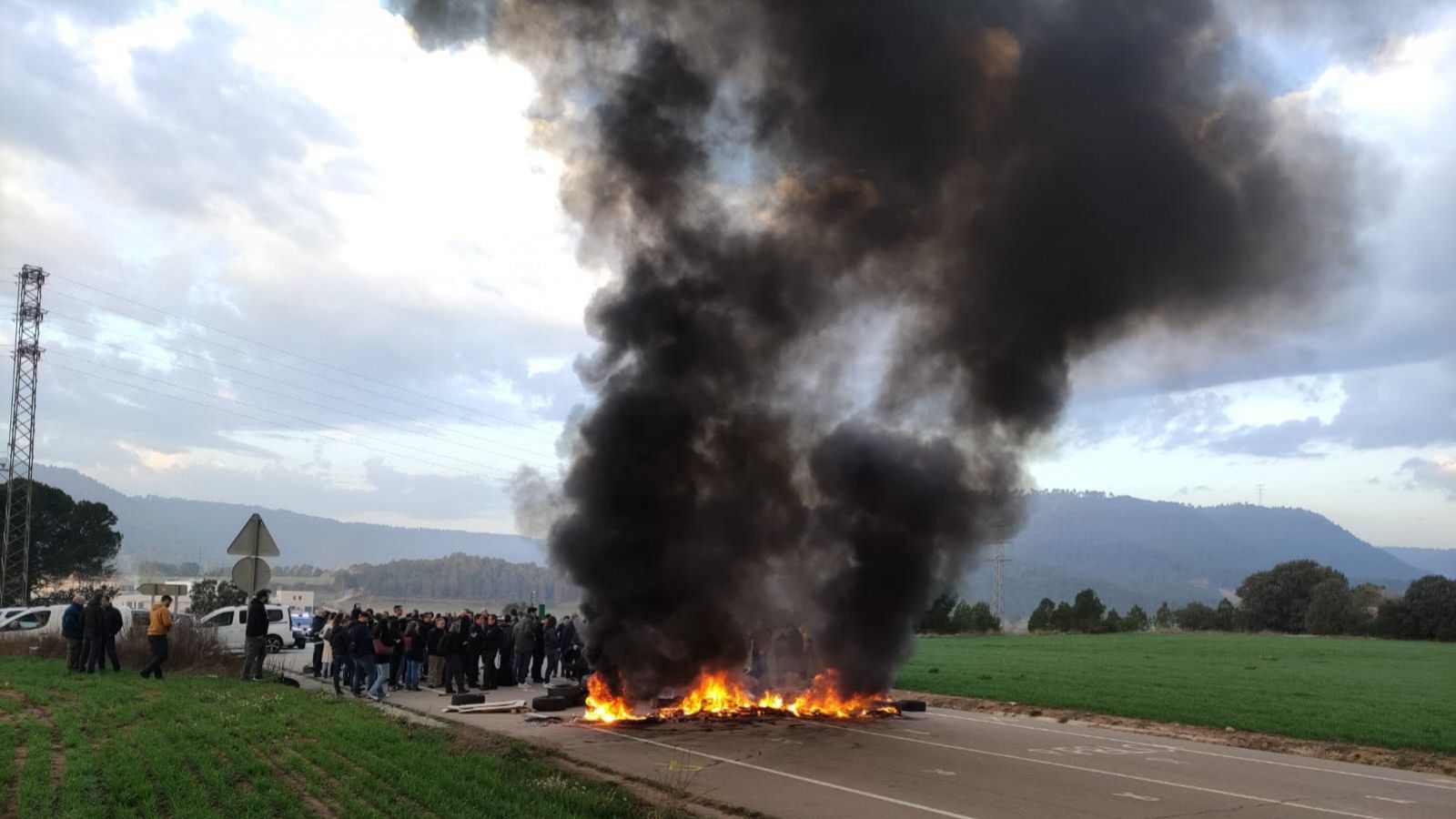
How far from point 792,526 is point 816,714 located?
3.63 metres

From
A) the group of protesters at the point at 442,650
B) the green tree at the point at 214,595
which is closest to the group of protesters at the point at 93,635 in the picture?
the group of protesters at the point at 442,650

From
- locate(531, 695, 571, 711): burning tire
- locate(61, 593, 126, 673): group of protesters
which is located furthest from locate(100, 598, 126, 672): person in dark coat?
locate(531, 695, 571, 711): burning tire

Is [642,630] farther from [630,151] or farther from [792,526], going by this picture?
[630,151]

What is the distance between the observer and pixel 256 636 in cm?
2025

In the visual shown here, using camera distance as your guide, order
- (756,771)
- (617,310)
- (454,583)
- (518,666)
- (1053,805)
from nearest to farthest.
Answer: (1053,805) < (756,771) < (617,310) < (518,666) < (454,583)

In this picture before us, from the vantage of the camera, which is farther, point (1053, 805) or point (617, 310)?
point (617, 310)

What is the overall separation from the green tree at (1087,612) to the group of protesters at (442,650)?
2004 inches

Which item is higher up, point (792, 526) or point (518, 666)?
point (792, 526)

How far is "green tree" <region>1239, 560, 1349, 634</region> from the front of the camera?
3095 inches

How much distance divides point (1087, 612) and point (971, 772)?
199 ft

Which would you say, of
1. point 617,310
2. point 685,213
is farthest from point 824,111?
point 617,310

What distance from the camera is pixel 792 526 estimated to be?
801 inches

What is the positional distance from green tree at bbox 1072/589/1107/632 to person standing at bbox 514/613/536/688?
5235cm

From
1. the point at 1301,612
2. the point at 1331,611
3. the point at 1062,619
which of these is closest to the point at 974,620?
the point at 1062,619
